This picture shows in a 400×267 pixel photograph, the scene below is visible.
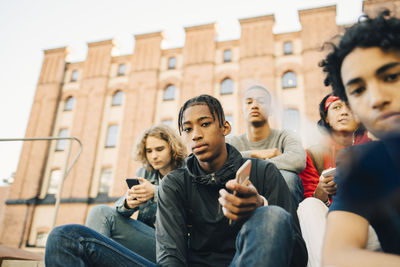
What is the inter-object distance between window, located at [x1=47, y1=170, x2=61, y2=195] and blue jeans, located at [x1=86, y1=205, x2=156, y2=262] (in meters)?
17.0

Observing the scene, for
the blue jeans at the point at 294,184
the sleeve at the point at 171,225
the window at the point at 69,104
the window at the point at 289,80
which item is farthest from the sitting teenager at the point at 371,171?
the window at the point at 69,104

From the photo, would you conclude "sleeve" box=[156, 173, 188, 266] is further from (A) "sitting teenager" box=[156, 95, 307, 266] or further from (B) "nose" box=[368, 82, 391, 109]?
(B) "nose" box=[368, 82, 391, 109]

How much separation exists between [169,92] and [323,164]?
15.8 meters

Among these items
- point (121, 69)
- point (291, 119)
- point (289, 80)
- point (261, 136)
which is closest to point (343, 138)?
point (261, 136)

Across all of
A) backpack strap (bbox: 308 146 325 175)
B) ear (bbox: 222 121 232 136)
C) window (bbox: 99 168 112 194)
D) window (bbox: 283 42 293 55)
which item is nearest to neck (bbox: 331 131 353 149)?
backpack strap (bbox: 308 146 325 175)

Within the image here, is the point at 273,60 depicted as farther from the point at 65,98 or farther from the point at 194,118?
the point at 194,118

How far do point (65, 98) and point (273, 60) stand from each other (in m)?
13.7

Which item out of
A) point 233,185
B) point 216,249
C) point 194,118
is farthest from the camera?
point 194,118

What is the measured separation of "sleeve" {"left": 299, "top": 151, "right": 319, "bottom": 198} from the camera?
3143 mm

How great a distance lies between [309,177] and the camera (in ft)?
10.5

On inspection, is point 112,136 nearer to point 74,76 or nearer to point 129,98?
point 129,98

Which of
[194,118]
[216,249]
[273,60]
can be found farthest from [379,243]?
[273,60]

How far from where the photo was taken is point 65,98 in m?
20.4

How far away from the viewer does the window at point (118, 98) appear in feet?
62.6
